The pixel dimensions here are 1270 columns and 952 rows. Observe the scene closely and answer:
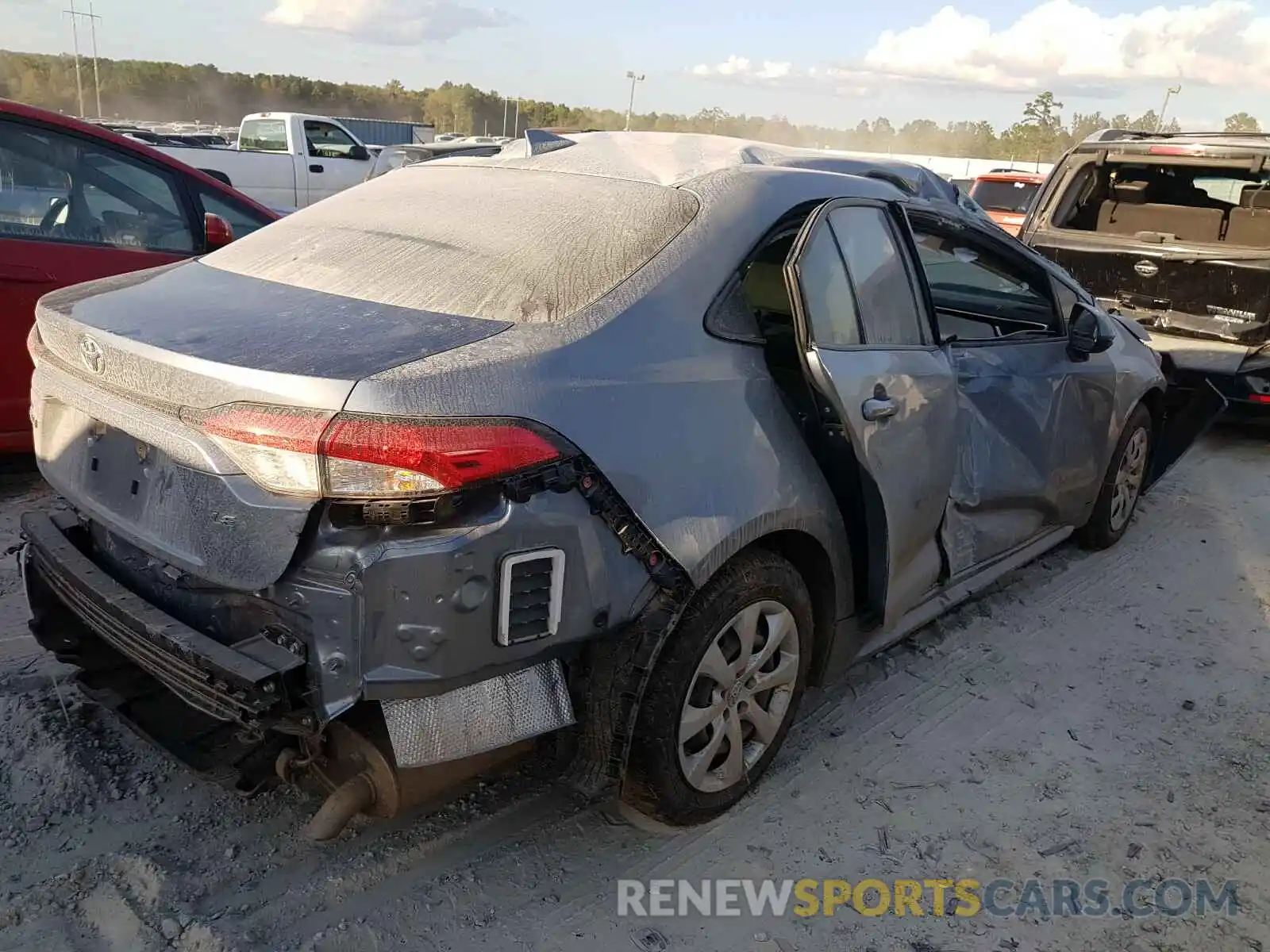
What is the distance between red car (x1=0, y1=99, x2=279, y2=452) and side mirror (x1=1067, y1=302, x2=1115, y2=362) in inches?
153

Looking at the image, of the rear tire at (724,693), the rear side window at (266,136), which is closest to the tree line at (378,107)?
the rear side window at (266,136)

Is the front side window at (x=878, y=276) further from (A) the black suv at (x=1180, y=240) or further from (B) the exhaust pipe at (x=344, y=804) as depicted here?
(A) the black suv at (x=1180, y=240)

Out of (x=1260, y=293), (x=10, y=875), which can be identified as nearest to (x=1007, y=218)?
(x=1260, y=293)

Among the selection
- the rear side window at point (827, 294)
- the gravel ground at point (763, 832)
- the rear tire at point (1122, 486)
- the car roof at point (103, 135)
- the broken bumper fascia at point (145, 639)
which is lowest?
the gravel ground at point (763, 832)

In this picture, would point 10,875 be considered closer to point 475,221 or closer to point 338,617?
point 338,617

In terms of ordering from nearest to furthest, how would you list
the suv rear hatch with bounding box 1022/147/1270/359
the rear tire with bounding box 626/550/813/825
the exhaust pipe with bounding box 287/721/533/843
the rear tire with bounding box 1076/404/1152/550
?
1. the exhaust pipe with bounding box 287/721/533/843
2. the rear tire with bounding box 626/550/813/825
3. the rear tire with bounding box 1076/404/1152/550
4. the suv rear hatch with bounding box 1022/147/1270/359

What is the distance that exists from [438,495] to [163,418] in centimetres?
70

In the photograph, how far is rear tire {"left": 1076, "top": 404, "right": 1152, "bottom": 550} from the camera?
15.8 ft

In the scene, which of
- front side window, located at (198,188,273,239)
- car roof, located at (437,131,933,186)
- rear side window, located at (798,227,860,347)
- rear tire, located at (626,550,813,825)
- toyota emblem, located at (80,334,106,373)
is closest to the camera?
toyota emblem, located at (80,334,106,373)

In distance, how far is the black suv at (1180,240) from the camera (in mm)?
6793

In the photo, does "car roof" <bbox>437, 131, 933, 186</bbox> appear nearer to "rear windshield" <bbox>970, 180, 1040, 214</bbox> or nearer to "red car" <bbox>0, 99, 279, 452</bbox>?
"red car" <bbox>0, 99, 279, 452</bbox>

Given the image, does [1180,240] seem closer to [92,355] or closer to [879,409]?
[879,409]

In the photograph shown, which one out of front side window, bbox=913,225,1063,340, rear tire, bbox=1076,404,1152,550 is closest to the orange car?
rear tire, bbox=1076,404,1152,550

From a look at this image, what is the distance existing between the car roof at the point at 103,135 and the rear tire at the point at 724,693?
4.01 m
